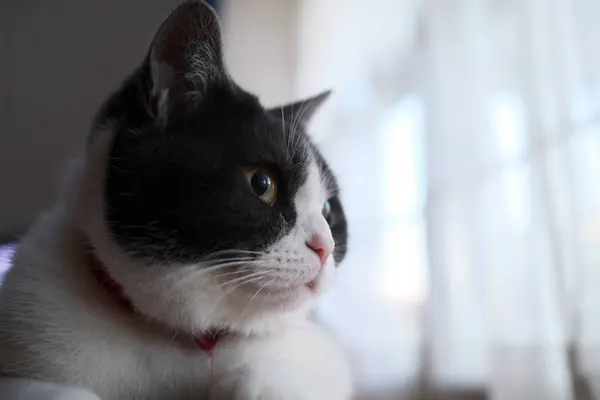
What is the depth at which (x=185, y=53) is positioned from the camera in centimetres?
72

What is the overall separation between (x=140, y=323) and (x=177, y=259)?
0.12m

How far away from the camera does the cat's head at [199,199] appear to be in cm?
64

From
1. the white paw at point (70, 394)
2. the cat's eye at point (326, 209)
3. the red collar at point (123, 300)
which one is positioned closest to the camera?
the white paw at point (70, 394)

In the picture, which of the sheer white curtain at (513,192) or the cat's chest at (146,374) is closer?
the cat's chest at (146,374)

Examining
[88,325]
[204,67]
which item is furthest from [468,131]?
[88,325]

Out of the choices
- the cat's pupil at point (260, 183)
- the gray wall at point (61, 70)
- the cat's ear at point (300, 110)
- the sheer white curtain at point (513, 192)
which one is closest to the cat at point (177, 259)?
the cat's pupil at point (260, 183)

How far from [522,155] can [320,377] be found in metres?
0.63

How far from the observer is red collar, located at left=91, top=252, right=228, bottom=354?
0.68 m

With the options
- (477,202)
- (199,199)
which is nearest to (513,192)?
(477,202)

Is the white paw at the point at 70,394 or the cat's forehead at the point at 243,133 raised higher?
the cat's forehead at the point at 243,133

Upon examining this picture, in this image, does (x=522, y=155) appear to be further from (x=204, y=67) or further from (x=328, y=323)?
(x=328, y=323)

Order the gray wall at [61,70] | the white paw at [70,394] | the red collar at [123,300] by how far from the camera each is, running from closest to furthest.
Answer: the white paw at [70,394] < the red collar at [123,300] < the gray wall at [61,70]

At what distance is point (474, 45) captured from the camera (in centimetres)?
121

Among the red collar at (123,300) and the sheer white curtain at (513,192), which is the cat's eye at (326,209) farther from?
the sheer white curtain at (513,192)
